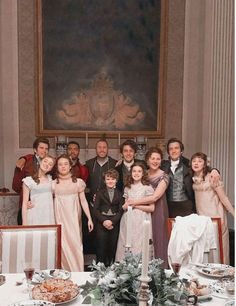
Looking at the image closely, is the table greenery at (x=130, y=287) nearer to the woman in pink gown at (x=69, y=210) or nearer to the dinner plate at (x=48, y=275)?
the dinner plate at (x=48, y=275)

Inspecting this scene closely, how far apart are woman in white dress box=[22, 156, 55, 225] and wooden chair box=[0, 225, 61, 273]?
1.26 meters

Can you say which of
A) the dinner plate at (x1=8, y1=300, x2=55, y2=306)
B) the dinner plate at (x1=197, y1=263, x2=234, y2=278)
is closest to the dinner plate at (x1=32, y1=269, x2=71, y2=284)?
the dinner plate at (x1=8, y1=300, x2=55, y2=306)

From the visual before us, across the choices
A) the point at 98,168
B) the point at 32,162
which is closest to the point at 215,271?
the point at 98,168

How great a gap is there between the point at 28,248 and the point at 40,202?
1.31 metres

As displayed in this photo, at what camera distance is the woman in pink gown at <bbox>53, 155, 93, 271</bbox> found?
4691 millimetres

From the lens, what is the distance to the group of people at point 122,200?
Result: 15.3 ft

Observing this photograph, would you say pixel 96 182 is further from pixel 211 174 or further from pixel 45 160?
pixel 211 174

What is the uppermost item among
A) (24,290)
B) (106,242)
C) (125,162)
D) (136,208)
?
(125,162)

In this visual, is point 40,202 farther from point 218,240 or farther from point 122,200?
point 218,240

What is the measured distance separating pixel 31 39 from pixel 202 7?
2789 mm

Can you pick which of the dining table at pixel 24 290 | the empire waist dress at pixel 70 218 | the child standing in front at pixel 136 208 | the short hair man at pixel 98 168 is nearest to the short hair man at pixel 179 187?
the child standing in front at pixel 136 208

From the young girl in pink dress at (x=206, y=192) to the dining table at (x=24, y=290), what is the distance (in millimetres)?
1716

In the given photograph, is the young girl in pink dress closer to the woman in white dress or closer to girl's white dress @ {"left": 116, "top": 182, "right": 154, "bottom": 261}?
girl's white dress @ {"left": 116, "top": 182, "right": 154, "bottom": 261}

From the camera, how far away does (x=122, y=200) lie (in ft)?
15.7
